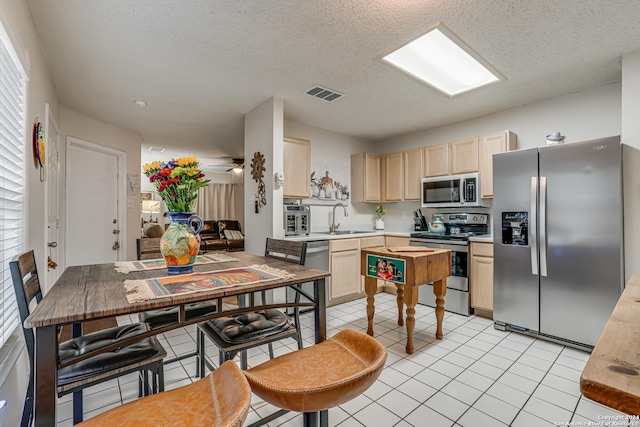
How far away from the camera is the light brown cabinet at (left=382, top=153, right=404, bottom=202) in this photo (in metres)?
4.49

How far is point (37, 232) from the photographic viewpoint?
216 cm

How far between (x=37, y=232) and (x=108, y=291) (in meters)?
1.55

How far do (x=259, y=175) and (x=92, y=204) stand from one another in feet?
8.29

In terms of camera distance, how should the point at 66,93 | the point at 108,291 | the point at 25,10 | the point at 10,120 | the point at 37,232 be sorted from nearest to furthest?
the point at 108,291, the point at 10,120, the point at 25,10, the point at 37,232, the point at 66,93

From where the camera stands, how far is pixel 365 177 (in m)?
4.62

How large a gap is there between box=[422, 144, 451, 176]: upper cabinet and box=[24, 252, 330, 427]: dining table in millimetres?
3004

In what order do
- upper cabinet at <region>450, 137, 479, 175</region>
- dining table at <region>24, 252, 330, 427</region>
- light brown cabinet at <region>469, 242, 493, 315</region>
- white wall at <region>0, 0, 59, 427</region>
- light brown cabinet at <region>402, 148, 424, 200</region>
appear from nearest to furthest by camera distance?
dining table at <region>24, 252, 330, 427</region> < white wall at <region>0, 0, 59, 427</region> < light brown cabinet at <region>469, 242, 493, 315</region> < upper cabinet at <region>450, 137, 479, 175</region> < light brown cabinet at <region>402, 148, 424, 200</region>

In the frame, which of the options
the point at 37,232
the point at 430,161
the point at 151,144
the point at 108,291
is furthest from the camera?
the point at 151,144

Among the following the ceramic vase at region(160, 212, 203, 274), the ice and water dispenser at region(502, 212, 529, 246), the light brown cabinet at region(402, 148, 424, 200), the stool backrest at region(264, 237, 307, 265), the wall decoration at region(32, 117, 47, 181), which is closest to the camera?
the ceramic vase at region(160, 212, 203, 274)

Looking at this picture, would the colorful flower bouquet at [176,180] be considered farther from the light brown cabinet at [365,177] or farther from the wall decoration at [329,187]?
the light brown cabinet at [365,177]

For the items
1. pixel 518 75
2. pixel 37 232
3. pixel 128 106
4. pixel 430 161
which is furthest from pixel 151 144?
pixel 518 75

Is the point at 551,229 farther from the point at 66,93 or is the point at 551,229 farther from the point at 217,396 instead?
the point at 66,93

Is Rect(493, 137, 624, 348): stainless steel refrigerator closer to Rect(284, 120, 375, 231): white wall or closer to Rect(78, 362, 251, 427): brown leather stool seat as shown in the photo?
Rect(284, 120, 375, 231): white wall

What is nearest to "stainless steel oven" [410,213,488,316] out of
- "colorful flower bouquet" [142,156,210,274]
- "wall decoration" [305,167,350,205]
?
"wall decoration" [305,167,350,205]
